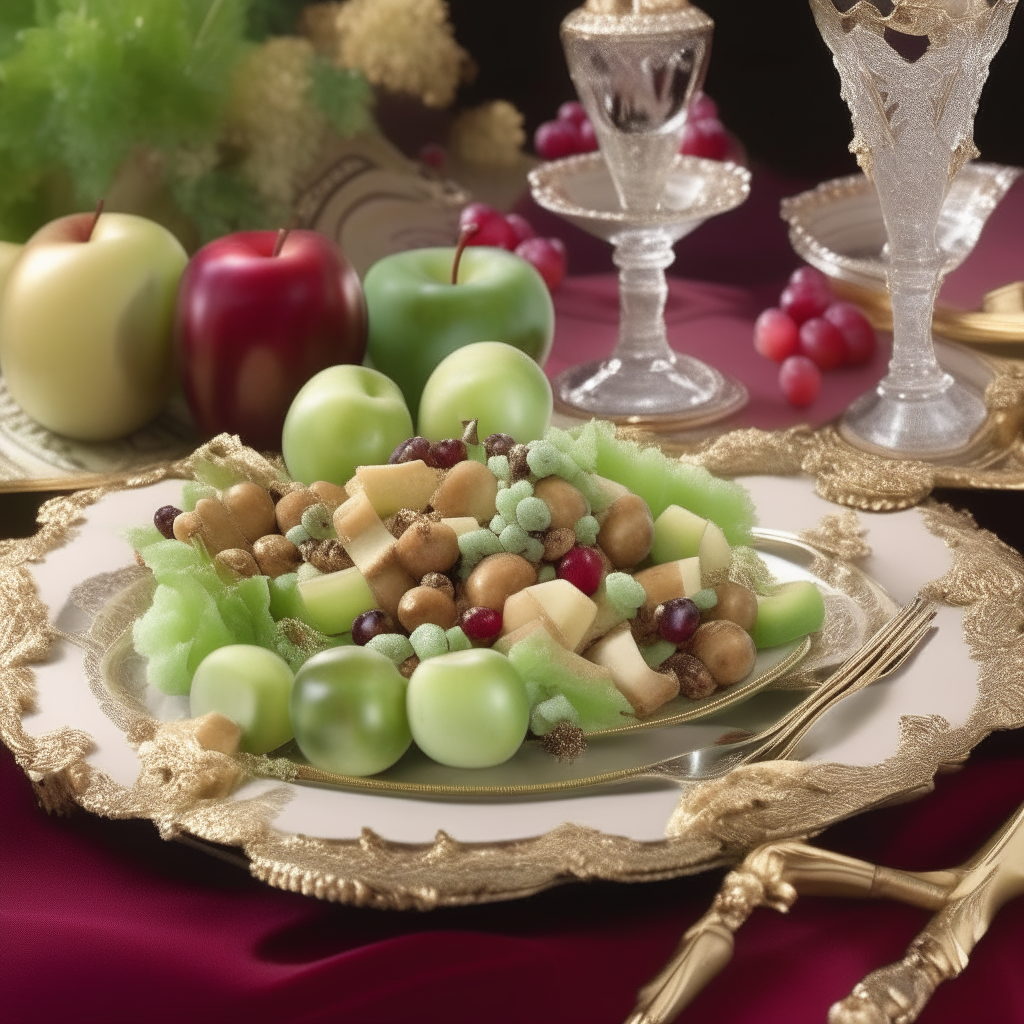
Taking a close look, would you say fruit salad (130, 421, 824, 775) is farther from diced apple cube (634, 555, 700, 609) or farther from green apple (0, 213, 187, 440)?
green apple (0, 213, 187, 440)

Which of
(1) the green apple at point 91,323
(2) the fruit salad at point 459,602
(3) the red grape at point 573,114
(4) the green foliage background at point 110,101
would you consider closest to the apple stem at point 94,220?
(1) the green apple at point 91,323

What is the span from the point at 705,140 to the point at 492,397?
76 cm

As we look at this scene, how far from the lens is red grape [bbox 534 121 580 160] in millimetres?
1583

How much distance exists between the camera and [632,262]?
3.76ft

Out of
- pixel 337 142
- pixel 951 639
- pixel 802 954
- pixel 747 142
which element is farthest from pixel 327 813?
pixel 747 142

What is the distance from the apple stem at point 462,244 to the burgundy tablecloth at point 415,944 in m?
0.55

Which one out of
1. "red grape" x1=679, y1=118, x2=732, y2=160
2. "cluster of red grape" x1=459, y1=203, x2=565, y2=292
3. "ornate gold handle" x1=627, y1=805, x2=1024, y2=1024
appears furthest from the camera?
"red grape" x1=679, y1=118, x2=732, y2=160

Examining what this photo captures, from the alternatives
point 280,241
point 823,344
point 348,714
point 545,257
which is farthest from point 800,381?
point 348,714

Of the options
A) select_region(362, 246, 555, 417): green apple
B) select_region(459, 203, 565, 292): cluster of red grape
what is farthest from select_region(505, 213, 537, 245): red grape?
select_region(362, 246, 555, 417): green apple

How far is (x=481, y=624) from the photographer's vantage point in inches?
25.8

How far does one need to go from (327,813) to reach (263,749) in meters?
0.07

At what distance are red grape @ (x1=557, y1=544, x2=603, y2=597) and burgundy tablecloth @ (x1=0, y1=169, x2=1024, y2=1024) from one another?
16cm

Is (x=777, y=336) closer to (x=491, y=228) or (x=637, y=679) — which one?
(x=491, y=228)

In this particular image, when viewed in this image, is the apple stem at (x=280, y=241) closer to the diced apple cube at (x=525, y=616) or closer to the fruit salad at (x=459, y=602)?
the fruit salad at (x=459, y=602)
